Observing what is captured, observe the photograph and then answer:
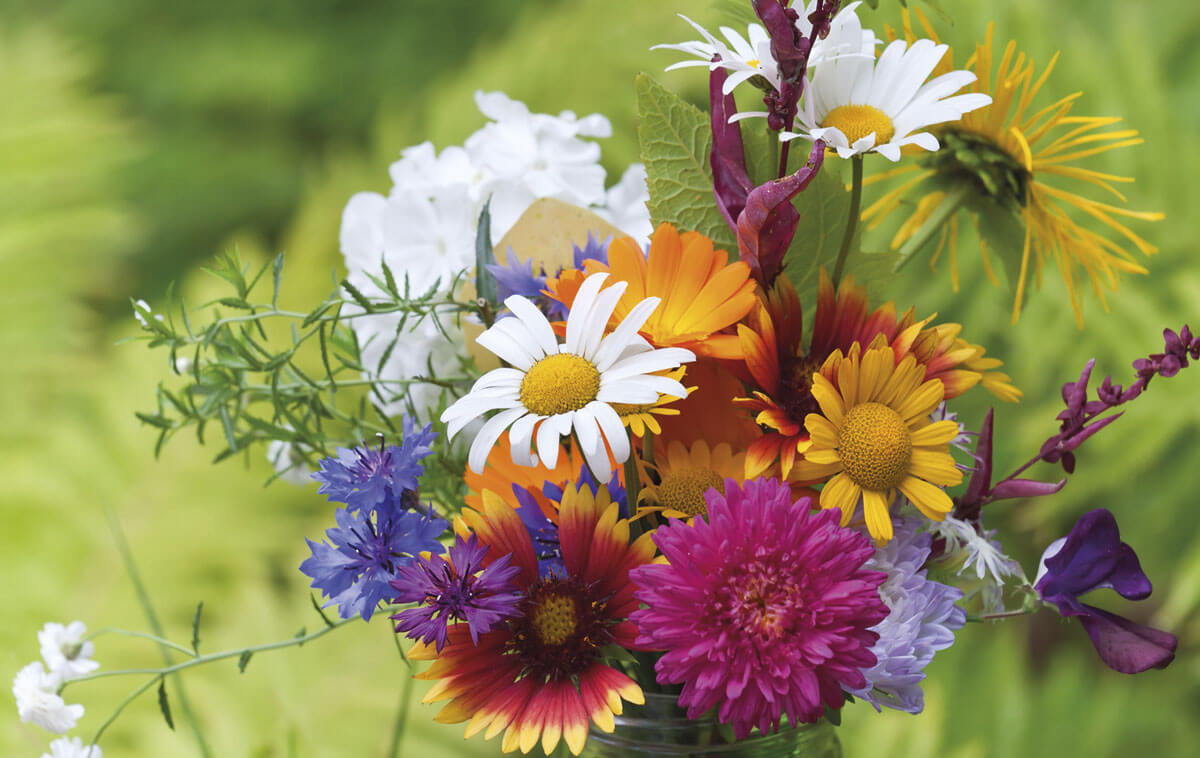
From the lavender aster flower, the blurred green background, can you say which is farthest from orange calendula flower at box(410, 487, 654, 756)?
the blurred green background

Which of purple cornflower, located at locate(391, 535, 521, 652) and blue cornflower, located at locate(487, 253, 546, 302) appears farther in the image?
blue cornflower, located at locate(487, 253, 546, 302)

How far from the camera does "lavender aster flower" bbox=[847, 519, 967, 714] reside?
1.26ft

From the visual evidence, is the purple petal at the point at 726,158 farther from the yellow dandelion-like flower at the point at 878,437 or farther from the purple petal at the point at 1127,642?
the purple petal at the point at 1127,642

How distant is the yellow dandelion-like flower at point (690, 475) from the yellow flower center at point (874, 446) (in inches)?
2.2

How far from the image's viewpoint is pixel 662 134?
0.44 metres

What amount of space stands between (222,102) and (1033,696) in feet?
7.67

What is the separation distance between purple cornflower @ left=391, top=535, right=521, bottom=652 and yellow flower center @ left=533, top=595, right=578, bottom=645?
2 centimetres

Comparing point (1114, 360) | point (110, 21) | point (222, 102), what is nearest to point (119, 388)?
point (222, 102)

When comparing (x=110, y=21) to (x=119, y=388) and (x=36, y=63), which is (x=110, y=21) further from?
(x=119, y=388)

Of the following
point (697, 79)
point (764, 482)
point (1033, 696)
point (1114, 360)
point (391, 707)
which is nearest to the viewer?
point (764, 482)

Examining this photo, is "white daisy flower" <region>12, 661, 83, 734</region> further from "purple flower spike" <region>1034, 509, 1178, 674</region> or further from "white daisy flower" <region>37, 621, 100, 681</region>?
"purple flower spike" <region>1034, 509, 1178, 674</region>

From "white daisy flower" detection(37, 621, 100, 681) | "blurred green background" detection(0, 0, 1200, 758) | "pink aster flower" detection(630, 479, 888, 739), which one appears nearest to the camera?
"pink aster flower" detection(630, 479, 888, 739)

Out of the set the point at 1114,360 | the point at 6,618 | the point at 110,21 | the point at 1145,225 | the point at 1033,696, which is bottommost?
the point at 1033,696

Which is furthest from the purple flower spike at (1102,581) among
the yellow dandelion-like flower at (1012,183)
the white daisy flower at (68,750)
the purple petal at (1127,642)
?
the white daisy flower at (68,750)
